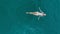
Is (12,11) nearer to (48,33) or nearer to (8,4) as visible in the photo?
(8,4)

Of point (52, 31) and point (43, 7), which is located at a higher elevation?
point (43, 7)

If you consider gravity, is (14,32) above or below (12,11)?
below

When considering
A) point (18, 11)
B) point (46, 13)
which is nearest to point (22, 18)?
point (18, 11)

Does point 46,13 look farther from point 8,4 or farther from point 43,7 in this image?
point 8,4

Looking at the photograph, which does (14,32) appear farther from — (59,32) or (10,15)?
(59,32)

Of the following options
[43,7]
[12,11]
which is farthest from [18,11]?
[43,7]
